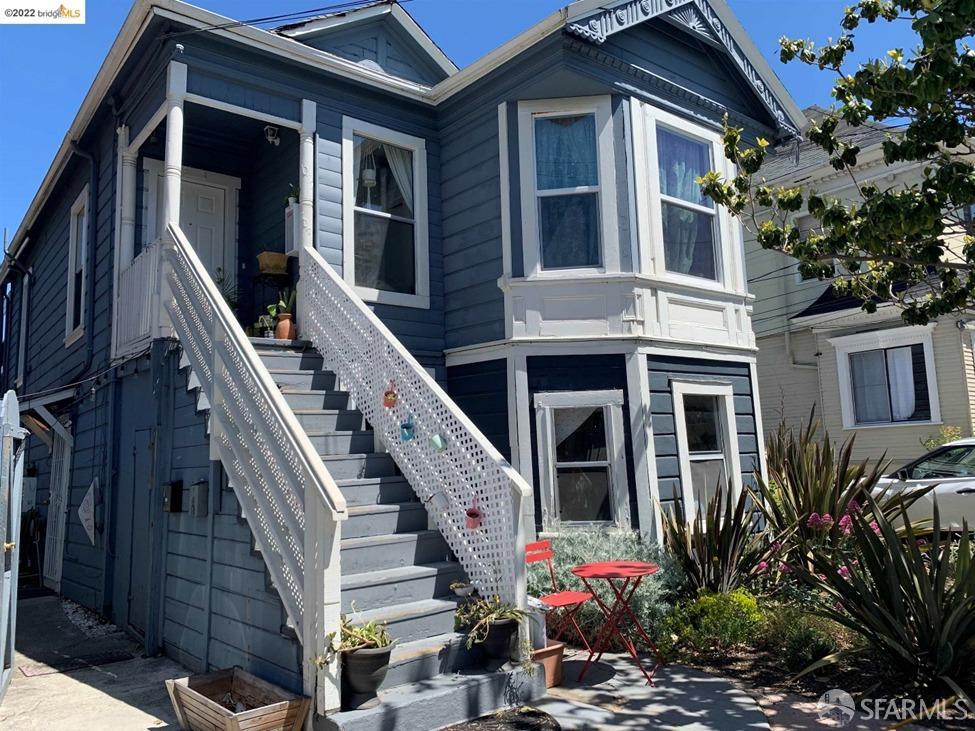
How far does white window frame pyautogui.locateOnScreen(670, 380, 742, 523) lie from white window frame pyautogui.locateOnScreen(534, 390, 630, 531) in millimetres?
722

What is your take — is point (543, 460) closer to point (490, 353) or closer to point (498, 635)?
point (490, 353)

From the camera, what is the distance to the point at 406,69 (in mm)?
9180

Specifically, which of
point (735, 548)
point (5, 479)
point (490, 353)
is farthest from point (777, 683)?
point (5, 479)

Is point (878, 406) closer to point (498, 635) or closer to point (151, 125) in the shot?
point (498, 635)

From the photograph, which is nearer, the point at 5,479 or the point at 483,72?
the point at 5,479

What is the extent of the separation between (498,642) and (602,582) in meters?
1.81

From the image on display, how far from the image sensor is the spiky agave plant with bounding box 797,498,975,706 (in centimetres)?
442

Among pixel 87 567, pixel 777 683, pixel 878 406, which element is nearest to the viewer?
pixel 777 683

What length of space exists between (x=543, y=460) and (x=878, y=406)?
935cm

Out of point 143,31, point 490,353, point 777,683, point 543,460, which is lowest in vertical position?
point 777,683

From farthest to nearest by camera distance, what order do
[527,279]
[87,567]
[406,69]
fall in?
[406,69] → [87,567] → [527,279]

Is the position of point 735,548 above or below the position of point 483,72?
below

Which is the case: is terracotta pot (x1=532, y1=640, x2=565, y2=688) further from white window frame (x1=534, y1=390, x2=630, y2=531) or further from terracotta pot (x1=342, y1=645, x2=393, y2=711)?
white window frame (x1=534, y1=390, x2=630, y2=531)

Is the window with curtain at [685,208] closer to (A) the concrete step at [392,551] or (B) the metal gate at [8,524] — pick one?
(A) the concrete step at [392,551]
